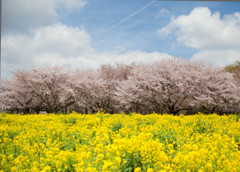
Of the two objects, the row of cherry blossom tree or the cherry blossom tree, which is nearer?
the cherry blossom tree

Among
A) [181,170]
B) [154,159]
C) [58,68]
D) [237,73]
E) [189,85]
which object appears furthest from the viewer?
[237,73]

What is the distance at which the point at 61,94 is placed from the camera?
974 inches

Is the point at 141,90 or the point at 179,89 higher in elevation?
the point at 179,89

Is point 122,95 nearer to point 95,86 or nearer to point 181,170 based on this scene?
point 95,86

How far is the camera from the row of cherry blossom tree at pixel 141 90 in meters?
22.0

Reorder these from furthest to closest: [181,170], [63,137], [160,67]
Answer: [160,67] < [63,137] < [181,170]

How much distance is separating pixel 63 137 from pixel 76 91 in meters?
19.8

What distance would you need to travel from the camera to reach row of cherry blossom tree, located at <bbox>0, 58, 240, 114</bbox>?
22.0 m

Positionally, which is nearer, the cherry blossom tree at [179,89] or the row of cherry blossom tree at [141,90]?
the cherry blossom tree at [179,89]

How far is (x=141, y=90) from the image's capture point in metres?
23.1

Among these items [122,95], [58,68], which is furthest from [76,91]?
[122,95]

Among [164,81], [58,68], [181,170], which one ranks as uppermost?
[58,68]

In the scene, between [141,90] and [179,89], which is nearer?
[179,89]

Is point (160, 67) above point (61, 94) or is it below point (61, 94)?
above
